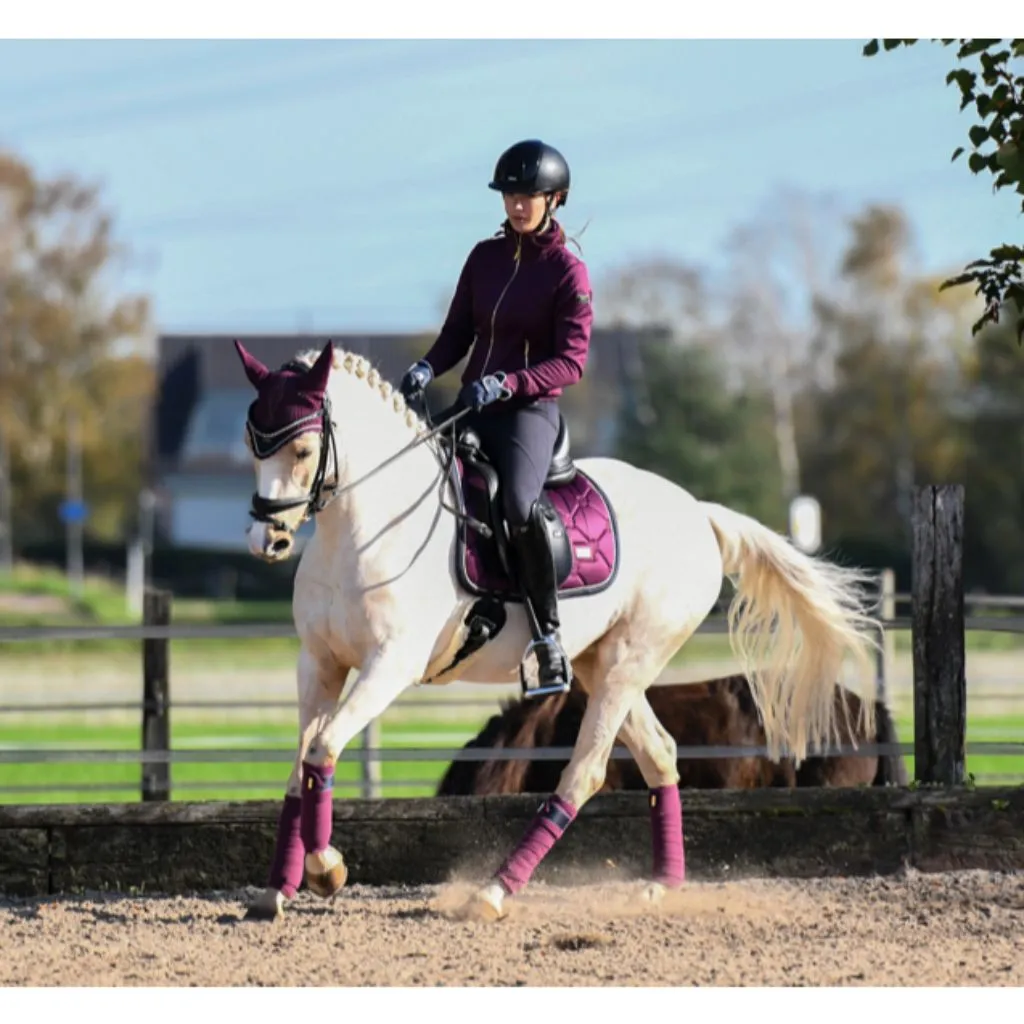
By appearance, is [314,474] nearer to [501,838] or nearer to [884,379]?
[501,838]

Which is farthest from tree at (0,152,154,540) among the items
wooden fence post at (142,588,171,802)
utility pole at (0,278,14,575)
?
wooden fence post at (142,588,171,802)

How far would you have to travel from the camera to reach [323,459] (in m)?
6.16

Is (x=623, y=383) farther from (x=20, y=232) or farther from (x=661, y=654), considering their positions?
(x=661, y=654)

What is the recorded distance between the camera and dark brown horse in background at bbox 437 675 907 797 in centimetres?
860

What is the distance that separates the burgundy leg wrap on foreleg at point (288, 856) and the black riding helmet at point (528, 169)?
2362mm

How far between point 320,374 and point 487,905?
1.98 m

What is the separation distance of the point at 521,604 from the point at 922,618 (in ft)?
6.70

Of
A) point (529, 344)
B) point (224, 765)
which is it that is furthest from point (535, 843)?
point (224, 765)

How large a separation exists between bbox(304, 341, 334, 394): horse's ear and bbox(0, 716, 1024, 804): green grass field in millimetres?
8275

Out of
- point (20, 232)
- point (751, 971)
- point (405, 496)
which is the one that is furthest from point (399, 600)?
point (20, 232)

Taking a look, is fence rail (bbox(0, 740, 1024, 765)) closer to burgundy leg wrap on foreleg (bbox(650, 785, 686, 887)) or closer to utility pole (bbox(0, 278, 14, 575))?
burgundy leg wrap on foreleg (bbox(650, 785, 686, 887))

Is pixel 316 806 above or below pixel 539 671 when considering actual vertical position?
below

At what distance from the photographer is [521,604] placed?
674cm

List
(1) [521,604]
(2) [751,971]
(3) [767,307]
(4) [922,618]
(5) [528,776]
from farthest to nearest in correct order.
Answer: (3) [767,307], (5) [528,776], (4) [922,618], (1) [521,604], (2) [751,971]
